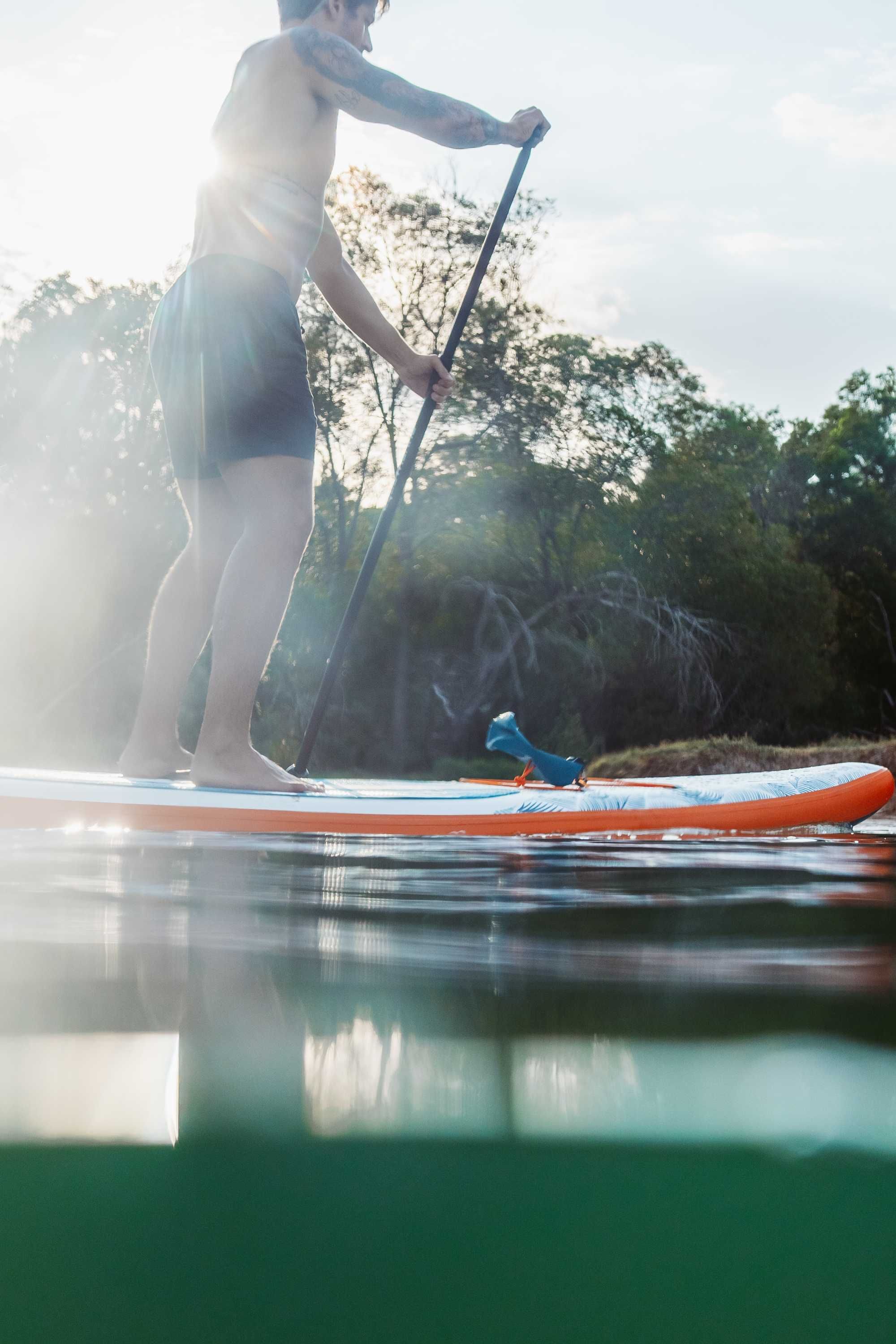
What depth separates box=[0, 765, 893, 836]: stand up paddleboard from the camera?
65.9 inches

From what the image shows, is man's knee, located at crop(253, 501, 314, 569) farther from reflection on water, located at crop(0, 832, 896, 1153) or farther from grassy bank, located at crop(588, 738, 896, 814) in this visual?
grassy bank, located at crop(588, 738, 896, 814)

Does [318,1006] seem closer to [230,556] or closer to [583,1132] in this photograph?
[583,1132]

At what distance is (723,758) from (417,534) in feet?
26.7

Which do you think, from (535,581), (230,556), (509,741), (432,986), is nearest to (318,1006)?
(432,986)

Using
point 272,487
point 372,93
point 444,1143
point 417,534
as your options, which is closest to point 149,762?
point 272,487

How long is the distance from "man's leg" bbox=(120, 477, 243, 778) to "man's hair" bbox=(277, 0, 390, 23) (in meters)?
0.85

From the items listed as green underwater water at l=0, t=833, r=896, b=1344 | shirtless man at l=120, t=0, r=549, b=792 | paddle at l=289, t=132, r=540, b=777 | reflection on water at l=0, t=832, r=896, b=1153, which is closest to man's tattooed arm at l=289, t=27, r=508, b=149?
shirtless man at l=120, t=0, r=549, b=792

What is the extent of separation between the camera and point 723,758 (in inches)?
187

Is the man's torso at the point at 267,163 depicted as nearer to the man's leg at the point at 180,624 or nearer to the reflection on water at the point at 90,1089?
the man's leg at the point at 180,624

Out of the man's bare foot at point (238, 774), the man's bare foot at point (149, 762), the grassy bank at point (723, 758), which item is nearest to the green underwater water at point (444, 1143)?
the man's bare foot at point (238, 774)

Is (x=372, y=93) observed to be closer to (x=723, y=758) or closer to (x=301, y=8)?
(x=301, y=8)

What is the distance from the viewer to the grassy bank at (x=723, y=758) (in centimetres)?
394

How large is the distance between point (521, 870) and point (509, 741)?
861 mm

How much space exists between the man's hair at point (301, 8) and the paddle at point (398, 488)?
0.45 metres
